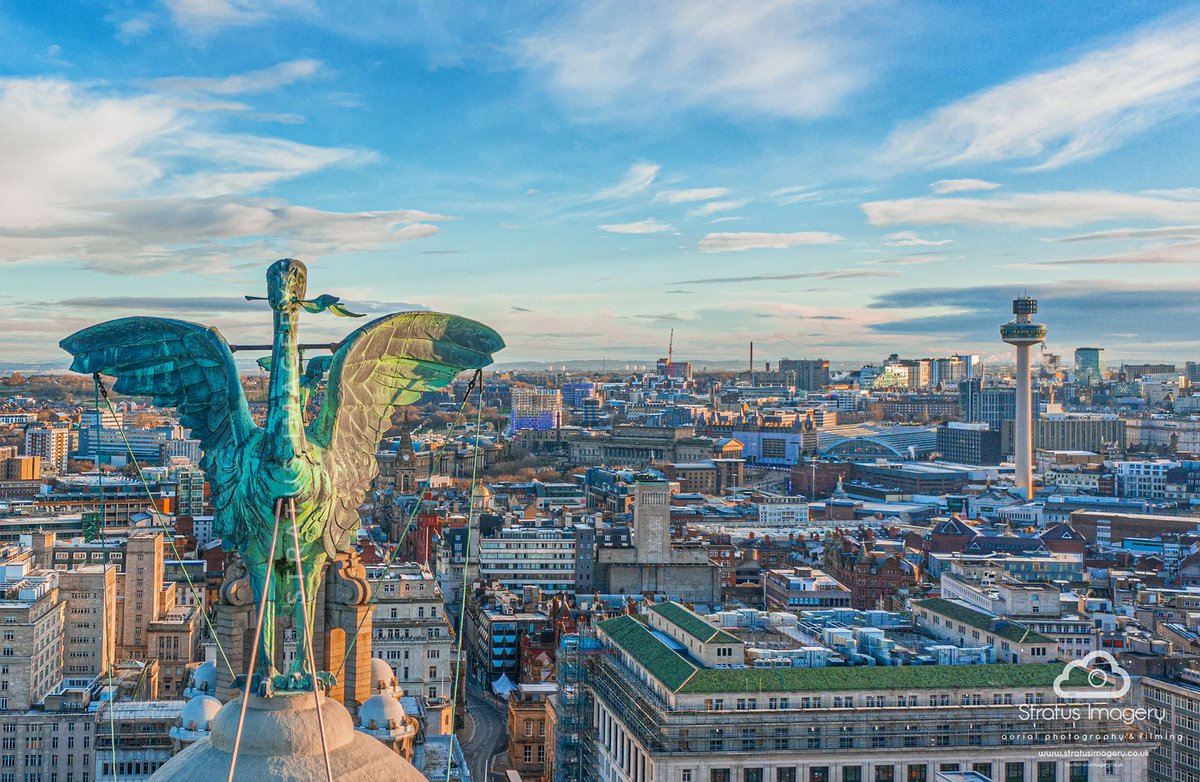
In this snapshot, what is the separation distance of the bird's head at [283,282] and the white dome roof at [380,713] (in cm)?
918

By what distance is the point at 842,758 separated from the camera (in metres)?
25.2

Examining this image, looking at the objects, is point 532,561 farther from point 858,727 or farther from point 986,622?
point 858,727

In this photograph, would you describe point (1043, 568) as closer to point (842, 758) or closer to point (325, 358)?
point (842, 758)

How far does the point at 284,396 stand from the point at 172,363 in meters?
1.38

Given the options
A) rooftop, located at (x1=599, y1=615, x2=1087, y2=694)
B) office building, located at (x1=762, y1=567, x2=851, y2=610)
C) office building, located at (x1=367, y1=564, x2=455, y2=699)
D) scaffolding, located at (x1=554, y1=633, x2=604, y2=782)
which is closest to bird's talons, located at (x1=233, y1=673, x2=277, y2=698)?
rooftop, located at (x1=599, y1=615, x2=1087, y2=694)

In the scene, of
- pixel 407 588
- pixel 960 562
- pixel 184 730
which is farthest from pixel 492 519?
pixel 184 730

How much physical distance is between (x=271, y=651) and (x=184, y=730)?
8911 millimetres

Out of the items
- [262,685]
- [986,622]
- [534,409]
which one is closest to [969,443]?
[534,409]

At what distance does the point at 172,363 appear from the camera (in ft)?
27.2

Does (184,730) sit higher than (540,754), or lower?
higher

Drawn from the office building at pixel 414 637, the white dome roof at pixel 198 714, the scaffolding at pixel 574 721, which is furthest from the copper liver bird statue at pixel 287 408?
the office building at pixel 414 637

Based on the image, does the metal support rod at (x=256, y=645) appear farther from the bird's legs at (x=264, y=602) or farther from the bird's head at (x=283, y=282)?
the bird's head at (x=283, y=282)

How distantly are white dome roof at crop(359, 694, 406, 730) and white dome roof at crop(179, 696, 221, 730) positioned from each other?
1.76 metres

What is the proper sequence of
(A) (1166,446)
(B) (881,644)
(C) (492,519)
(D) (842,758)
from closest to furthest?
(D) (842,758) < (B) (881,644) < (C) (492,519) < (A) (1166,446)
